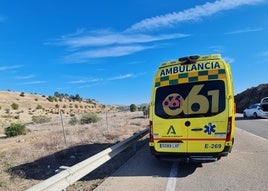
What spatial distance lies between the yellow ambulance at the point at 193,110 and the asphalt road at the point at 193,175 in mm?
458

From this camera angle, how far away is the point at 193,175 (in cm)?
695

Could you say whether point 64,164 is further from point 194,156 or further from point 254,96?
point 254,96

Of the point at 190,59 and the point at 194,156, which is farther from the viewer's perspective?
the point at 190,59

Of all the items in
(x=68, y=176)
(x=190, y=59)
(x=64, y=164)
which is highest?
(x=190, y=59)

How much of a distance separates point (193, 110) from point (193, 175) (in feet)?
5.13

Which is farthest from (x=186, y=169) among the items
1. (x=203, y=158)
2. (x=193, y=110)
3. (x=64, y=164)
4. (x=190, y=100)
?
(x=64, y=164)

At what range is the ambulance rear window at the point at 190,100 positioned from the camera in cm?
716

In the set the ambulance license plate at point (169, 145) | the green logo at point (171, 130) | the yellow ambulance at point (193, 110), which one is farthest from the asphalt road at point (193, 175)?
the green logo at point (171, 130)

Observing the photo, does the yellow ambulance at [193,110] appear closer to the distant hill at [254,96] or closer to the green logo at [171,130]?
the green logo at [171,130]

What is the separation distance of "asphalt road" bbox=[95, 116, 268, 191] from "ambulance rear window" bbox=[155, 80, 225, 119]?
4.67 ft

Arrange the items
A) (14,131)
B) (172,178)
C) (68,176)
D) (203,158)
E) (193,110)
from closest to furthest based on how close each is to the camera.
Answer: (68,176)
(172,178)
(203,158)
(193,110)
(14,131)

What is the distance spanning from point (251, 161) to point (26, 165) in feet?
22.2

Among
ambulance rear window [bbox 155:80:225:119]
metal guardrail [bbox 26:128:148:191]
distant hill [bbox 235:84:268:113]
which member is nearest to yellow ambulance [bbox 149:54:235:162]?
ambulance rear window [bbox 155:80:225:119]

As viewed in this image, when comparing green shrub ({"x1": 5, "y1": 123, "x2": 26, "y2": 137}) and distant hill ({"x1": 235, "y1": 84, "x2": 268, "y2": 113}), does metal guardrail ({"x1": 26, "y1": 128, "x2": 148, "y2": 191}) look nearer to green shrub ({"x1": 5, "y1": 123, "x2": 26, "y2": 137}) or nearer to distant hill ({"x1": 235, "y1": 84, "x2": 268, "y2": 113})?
green shrub ({"x1": 5, "y1": 123, "x2": 26, "y2": 137})
